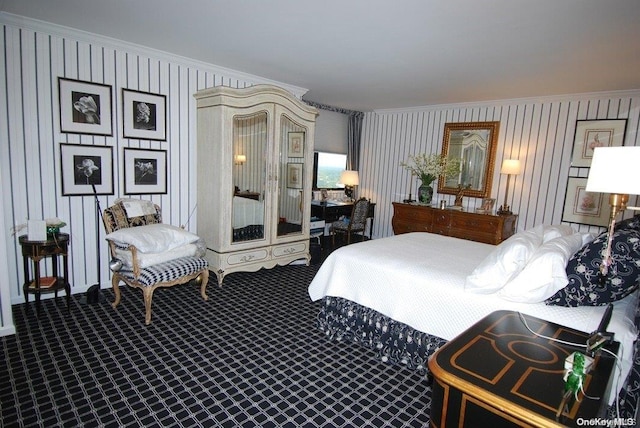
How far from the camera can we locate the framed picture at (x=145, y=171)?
12.5 ft

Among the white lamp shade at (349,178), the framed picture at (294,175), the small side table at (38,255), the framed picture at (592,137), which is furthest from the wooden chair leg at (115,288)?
the framed picture at (592,137)

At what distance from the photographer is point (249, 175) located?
160 inches

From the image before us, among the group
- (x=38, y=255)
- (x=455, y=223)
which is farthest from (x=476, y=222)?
(x=38, y=255)

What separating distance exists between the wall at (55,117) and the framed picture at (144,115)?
0.05 metres

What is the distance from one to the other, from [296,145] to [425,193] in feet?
7.87

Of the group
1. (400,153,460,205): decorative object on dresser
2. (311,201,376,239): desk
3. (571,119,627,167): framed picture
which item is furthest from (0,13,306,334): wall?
(571,119,627,167): framed picture

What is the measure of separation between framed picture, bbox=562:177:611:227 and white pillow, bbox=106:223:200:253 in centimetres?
479

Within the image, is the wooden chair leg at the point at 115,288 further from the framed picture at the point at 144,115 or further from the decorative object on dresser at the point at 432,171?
the decorative object on dresser at the point at 432,171

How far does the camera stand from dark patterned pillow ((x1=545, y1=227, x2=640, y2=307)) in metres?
1.79

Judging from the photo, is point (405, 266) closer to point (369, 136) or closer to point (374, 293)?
point (374, 293)

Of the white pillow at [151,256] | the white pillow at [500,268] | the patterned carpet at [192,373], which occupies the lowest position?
the patterned carpet at [192,373]

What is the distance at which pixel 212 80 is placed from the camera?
434 cm

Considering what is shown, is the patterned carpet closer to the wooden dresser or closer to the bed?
the bed

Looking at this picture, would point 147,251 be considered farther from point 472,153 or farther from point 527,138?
point 527,138
